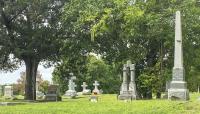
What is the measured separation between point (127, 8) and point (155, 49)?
13.8ft

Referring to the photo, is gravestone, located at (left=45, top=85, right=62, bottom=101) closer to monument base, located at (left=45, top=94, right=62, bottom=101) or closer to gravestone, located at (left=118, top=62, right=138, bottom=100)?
monument base, located at (left=45, top=94, right=62, bottom=101)

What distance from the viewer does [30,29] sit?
37.1 meters

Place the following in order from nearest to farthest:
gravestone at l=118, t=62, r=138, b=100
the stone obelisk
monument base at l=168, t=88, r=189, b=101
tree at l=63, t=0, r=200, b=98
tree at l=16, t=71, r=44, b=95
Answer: monument base at l=168, t=88, r=189, b=101
the stone obelisk
gravestone at l=118, t=62, r=138, b=100
tree at l=63, t=0, r=200, b=98
tree at l=16, t=71, r=44, b=95

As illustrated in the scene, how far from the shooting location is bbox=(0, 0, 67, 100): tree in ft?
119

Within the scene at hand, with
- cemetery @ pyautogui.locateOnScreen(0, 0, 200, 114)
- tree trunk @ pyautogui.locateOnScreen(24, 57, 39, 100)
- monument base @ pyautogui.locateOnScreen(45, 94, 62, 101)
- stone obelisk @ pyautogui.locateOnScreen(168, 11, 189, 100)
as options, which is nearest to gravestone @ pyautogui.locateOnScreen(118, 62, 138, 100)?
cemetery @ pyautogui.locateOnScreen(0, 0, 200, 114)

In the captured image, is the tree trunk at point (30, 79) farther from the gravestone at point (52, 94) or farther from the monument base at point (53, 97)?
the monument base at point (53, 97)

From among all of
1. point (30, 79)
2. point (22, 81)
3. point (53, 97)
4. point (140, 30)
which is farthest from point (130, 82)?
point (22, 81)

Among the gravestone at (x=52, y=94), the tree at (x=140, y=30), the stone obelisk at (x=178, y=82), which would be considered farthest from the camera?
the tree at (x=140, y=30)

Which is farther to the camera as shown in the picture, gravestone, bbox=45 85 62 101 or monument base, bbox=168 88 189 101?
gravestone, bbox=45 85 62 101

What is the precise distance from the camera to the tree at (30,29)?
3634 cm

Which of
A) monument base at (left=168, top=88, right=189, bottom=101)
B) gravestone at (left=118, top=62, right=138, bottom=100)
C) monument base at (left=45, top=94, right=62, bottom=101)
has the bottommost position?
monument base at (left=45, top=94, right=62, bottom=101)

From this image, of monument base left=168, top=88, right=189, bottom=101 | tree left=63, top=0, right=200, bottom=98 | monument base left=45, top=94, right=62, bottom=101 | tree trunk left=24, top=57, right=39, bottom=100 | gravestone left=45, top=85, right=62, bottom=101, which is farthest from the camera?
tree trunk left=24, top=57, right=39, bottom=100

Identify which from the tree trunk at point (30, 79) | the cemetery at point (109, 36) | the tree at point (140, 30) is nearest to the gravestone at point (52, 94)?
the cemetery at point (109, 36)

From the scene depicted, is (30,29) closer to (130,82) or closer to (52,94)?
(52,94)
